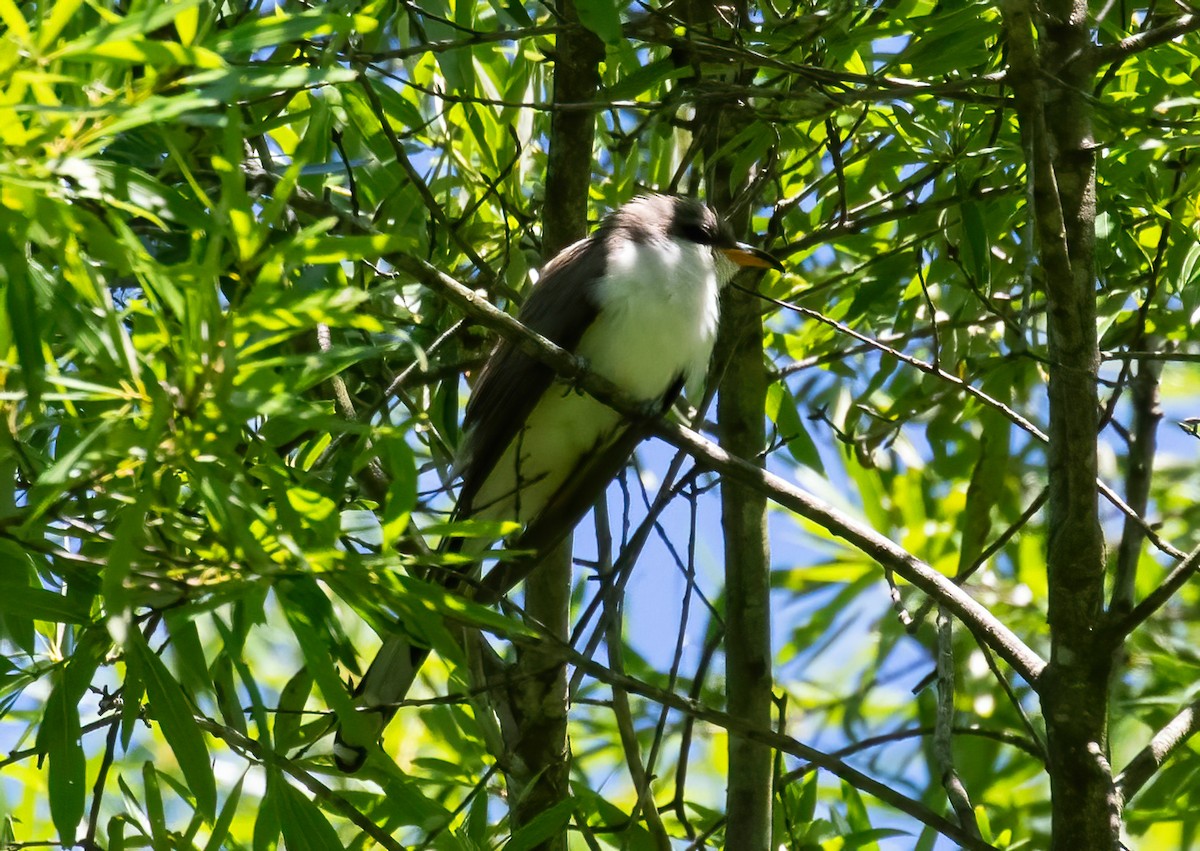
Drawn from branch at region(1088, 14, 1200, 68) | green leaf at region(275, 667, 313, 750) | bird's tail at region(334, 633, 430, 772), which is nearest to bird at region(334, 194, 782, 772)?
bird's tail at region(334, 633, 430, 772)

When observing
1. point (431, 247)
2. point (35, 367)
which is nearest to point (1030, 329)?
point (431, 247)

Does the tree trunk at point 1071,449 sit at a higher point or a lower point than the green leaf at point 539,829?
higher

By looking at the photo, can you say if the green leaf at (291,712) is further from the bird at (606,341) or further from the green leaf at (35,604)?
the green leaf at (35,604)

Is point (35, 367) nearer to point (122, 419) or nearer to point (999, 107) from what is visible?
point (122, 419)

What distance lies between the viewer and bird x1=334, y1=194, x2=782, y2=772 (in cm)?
419

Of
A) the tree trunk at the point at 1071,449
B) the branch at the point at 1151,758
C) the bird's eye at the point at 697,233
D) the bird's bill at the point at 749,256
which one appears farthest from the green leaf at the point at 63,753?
the bird's eye at the point at 697,233

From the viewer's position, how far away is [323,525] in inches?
80.3

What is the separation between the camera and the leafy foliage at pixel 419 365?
6.24 ft

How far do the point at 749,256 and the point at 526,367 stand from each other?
2.45ft

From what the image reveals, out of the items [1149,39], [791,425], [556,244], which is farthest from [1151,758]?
[556,244]

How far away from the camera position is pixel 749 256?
429cm

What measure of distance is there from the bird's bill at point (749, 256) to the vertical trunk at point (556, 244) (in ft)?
1.59

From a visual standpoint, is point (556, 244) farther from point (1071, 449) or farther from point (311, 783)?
point (311, 783)

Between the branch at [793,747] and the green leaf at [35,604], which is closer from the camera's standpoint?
the green leaf at [35,604]
